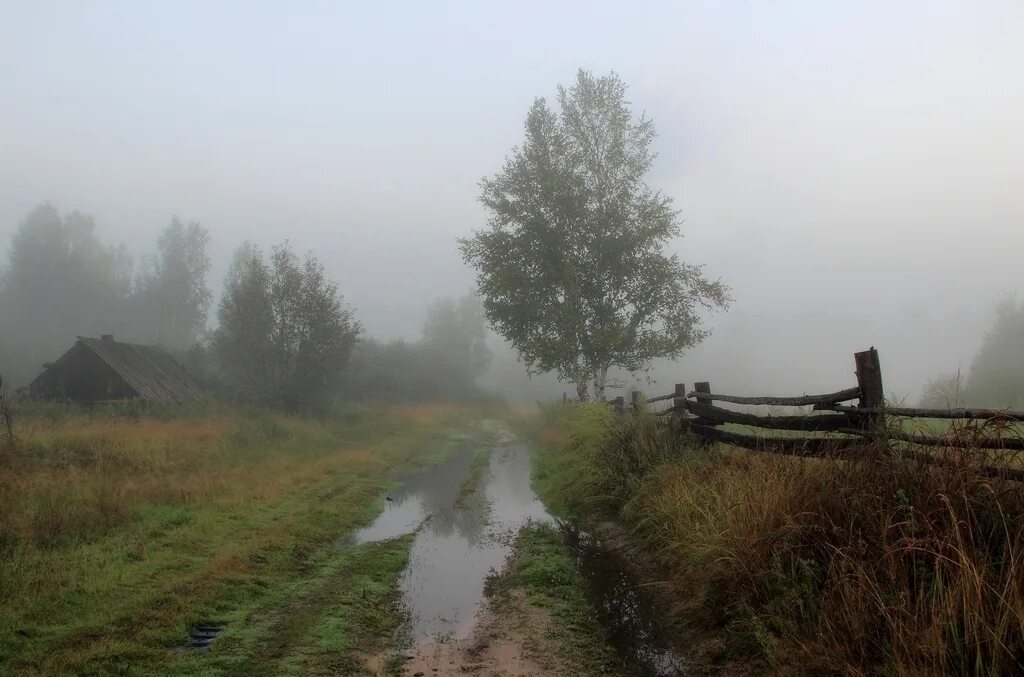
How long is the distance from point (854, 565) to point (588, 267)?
16.8 metres

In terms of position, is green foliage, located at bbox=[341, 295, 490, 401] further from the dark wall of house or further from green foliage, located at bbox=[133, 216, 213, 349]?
green foliage, located at bbox=[133, 216, 213, 349]

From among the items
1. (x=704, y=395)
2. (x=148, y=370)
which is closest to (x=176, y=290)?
(x=148, y=370)

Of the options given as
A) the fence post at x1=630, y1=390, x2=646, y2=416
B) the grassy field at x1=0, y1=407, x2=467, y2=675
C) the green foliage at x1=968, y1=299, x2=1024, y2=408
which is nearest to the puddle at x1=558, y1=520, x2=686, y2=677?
the grassy field at x1=0, y1=407, x2=467, y2=675

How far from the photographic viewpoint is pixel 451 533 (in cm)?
877

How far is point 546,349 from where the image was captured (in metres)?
19.9

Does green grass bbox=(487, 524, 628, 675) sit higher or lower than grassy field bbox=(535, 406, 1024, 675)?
lower

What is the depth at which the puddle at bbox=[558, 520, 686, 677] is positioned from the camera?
4430mm

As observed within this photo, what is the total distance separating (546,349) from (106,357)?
21191mm

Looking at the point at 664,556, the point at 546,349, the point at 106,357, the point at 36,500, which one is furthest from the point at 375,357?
the point at 664,556

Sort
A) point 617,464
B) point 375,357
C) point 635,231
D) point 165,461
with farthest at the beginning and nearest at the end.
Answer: point 375,357 → point 635,231 → point 165,461 → point 617,464

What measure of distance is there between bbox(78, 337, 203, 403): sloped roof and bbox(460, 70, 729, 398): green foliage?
675 inches

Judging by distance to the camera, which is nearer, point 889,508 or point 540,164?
point 889,508

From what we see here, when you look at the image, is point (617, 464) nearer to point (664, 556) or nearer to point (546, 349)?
point (664, 556)

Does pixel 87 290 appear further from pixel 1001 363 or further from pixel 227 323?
pixel 1001 363
